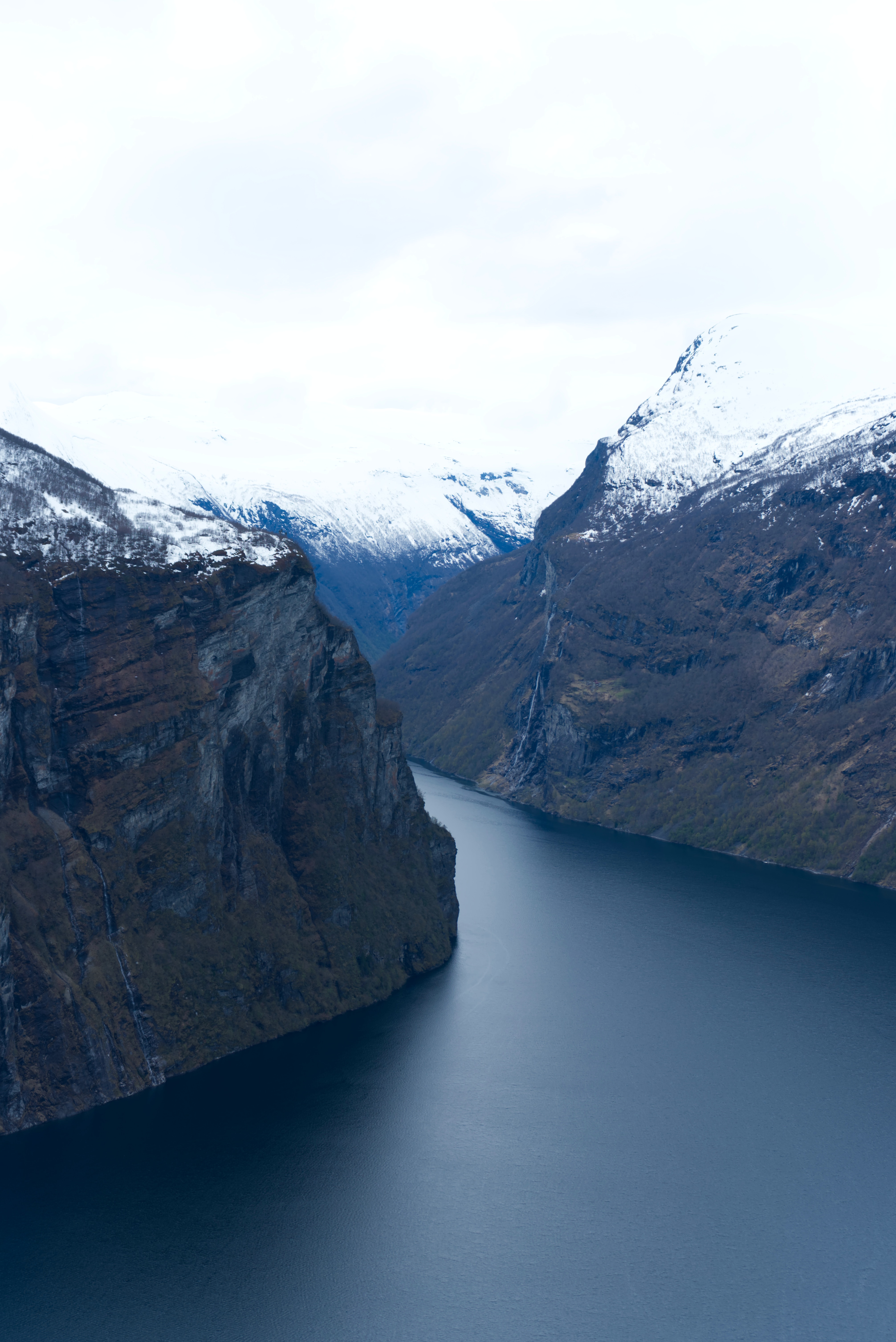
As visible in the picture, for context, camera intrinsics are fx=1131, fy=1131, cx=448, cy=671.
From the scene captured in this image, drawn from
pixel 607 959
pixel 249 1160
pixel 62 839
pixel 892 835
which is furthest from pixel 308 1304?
pixel 892 835

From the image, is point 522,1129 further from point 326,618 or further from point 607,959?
point 326,618

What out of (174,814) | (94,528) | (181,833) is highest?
(94,528)

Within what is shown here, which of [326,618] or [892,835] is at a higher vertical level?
[326,618]

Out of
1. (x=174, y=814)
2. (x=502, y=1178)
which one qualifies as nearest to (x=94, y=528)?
(x=174, y=814)

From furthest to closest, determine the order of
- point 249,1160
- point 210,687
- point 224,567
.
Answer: point 224,567 → point 210,687 → point 249,1160

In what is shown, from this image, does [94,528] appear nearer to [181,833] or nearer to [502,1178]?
[181,833]

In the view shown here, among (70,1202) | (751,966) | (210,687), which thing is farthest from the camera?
(751,966)

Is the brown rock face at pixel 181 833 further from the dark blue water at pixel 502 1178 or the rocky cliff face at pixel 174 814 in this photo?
the dark blue water at pixel 502 1178
